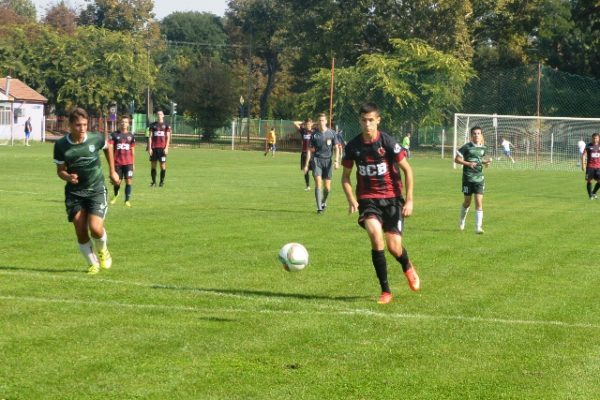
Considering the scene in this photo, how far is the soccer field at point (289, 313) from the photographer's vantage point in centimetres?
746

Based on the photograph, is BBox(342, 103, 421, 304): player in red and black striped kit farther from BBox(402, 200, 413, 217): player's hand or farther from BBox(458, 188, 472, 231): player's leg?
BBox(458, 188, 472, 231): player's leg

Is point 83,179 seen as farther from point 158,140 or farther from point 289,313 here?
point 158,140

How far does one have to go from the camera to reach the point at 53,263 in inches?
542

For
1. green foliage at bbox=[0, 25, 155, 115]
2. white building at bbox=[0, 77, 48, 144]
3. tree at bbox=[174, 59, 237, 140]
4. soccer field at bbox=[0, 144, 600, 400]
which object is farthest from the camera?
tree at bbox=[174, 59, 237, 140]

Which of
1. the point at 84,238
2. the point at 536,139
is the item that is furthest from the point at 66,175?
the point at 536,139

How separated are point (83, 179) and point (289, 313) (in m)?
3.89

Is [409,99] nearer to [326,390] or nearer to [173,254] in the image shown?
[173,254]

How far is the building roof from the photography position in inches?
3054

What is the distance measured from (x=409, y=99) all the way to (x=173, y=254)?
5609cm

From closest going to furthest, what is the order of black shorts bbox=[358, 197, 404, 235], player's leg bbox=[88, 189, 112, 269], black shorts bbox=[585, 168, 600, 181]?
black shorts bbox=[358, 197, 404, 235] → player's leg bbox=[88, 189, 112, 269] → black shorts bbox=[585, 168, 600, 181]

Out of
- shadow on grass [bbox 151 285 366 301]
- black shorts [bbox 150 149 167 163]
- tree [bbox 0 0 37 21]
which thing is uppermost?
tree [bbox 0 0 37 21]

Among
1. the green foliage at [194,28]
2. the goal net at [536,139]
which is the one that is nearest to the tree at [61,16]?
the green foliage at [194,28]

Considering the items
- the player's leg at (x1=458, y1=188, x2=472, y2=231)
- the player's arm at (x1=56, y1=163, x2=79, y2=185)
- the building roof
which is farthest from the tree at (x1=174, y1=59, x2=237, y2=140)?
the player's arm at (x1=56, y1=163, x2=79, y2=185)

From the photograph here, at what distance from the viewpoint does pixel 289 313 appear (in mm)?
10242
